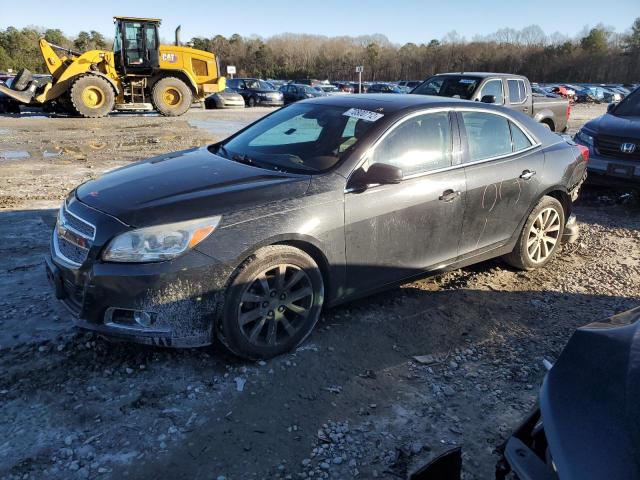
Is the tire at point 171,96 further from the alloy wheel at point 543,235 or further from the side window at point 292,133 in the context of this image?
the alloy wheel at point 543,235

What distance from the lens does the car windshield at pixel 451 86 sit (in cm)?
1025

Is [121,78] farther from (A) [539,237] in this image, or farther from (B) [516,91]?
(A) [539,237]

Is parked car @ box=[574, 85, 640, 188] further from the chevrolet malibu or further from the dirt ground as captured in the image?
the chevrolet malibu

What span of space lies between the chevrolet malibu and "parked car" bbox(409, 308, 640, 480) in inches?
63.1

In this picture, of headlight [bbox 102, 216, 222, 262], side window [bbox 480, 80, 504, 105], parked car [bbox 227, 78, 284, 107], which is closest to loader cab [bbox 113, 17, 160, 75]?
parked car [bbox 227, 78, 284, 107]

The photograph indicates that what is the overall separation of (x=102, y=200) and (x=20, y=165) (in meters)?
7.65

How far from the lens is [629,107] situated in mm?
8141

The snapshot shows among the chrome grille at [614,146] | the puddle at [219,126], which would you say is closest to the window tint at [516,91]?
the chrome grille at [614,146]

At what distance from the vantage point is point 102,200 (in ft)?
10.4

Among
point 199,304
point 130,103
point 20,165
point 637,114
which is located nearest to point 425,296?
point 199,304

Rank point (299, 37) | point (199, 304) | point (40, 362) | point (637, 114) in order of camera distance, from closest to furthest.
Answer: point (199, 304)
point (40, 362)
point (637, 114)
point (299, 37)

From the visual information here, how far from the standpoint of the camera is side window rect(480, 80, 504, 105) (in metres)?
10.3

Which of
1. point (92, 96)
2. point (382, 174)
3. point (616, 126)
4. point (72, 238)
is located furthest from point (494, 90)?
point (92, 96)

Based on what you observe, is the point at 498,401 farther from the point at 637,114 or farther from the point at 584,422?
the point at 637,114
